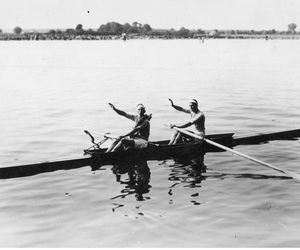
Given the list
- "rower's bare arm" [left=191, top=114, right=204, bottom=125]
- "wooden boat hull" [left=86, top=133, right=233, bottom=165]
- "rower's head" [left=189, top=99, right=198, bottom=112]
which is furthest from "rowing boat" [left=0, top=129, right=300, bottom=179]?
"rower's head" [left=189, top=99, right=198, bottom=112]

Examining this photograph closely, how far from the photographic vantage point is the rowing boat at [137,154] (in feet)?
44.2

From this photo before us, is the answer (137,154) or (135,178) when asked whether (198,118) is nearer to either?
(137,154)

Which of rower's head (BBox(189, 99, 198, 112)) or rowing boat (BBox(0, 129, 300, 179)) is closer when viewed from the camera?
rowing boat (BBox(0, 129, 300, 179))

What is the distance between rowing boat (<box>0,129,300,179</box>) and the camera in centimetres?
1348

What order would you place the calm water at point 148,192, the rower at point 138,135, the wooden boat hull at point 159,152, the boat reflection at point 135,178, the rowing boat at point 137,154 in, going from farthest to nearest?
the rower at point 138,135 < the wooden boat hull at point 159,152 < the rowing boat at point 137,154 < the boat reflection at point 135,178 < the calm water at point 148,192

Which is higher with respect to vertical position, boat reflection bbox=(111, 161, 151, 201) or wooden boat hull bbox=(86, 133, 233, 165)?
wooden boat hull bbox=(86, 133, 233, 165)

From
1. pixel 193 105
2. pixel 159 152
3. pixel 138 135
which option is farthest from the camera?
pixel 193 105

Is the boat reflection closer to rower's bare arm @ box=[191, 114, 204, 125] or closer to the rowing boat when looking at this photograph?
the rowing boat

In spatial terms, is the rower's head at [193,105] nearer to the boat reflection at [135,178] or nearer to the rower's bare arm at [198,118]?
the rower's bare arm at [198,118]

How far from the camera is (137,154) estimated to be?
15094 mm

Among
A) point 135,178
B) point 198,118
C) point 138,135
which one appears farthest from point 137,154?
point 198,118

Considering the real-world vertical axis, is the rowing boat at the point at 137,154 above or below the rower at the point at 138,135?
below

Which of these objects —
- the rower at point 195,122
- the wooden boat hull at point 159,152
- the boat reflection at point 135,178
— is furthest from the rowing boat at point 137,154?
the rower at point 195,122

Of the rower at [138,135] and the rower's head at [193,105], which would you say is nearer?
the rower at [138,135]
